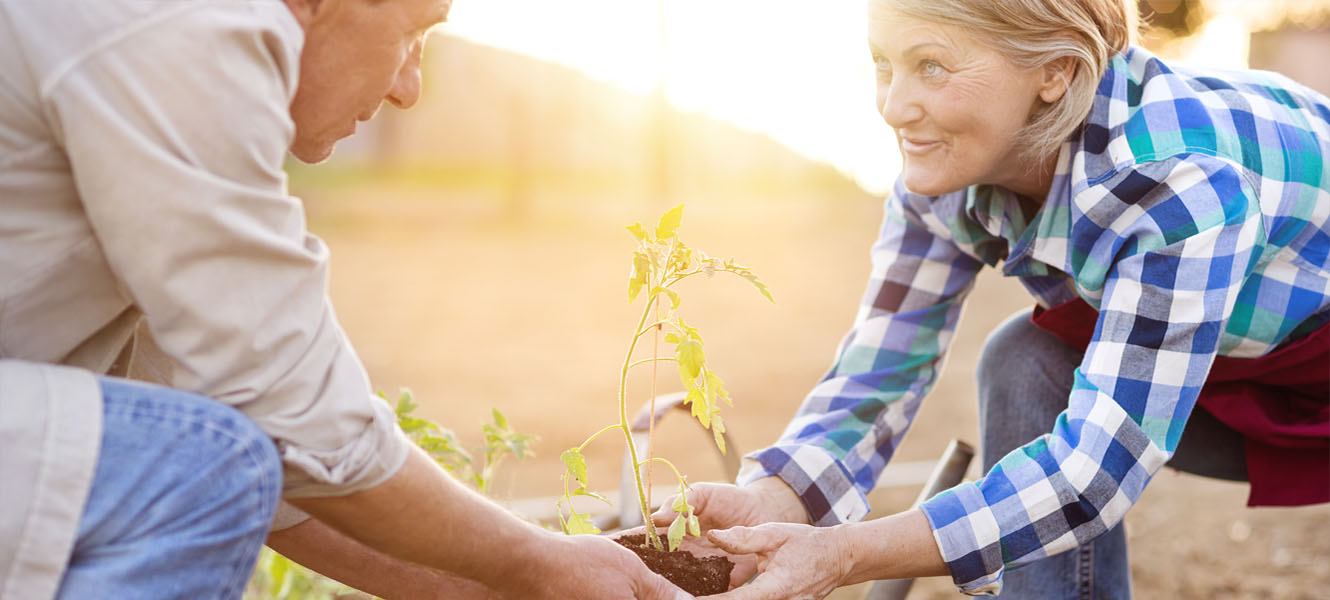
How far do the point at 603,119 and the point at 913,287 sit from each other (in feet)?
68.4

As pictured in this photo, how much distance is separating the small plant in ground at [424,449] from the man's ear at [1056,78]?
124cm

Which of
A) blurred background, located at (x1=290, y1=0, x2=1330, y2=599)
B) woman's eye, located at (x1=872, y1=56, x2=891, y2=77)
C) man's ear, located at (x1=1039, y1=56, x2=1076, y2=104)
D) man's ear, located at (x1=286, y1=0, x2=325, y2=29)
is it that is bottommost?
blurred background, located at (x1=290, y1=0, x2=1330, y2=599)

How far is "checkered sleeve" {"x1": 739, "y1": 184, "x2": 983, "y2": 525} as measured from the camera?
2.42m

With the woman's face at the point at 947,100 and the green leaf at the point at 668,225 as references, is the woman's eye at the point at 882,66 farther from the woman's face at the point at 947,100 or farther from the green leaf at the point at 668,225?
the green leaf at the point at 668,225

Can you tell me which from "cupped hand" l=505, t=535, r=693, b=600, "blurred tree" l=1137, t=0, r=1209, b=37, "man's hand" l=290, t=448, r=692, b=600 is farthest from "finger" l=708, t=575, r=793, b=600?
"blurred tree" l=1137, t=0, r=1209, b=37

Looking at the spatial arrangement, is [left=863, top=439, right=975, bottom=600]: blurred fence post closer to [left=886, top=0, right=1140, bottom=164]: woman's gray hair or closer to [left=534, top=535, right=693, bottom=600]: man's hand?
[left=886, top=0, right=1140, bottom=164]: woman's gray hair

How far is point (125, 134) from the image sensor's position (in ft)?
4.00

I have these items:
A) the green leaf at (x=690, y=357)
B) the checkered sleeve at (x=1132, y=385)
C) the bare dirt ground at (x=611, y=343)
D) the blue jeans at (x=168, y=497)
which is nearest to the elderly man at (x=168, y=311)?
A: the blue jeans at (x=168, y=497)

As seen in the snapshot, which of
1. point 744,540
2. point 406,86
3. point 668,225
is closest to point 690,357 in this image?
point 668,225

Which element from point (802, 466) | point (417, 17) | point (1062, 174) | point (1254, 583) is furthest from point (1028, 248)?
point (1254, 583)

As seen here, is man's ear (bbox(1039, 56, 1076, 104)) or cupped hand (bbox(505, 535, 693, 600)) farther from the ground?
man's ear (bbox(1039, 56, 1076, 104))

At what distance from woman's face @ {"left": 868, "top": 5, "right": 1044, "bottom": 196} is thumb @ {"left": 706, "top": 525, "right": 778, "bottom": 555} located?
785 millimetres

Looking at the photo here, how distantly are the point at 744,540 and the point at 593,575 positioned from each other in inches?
13.3

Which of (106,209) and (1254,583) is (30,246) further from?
(1254,583)
